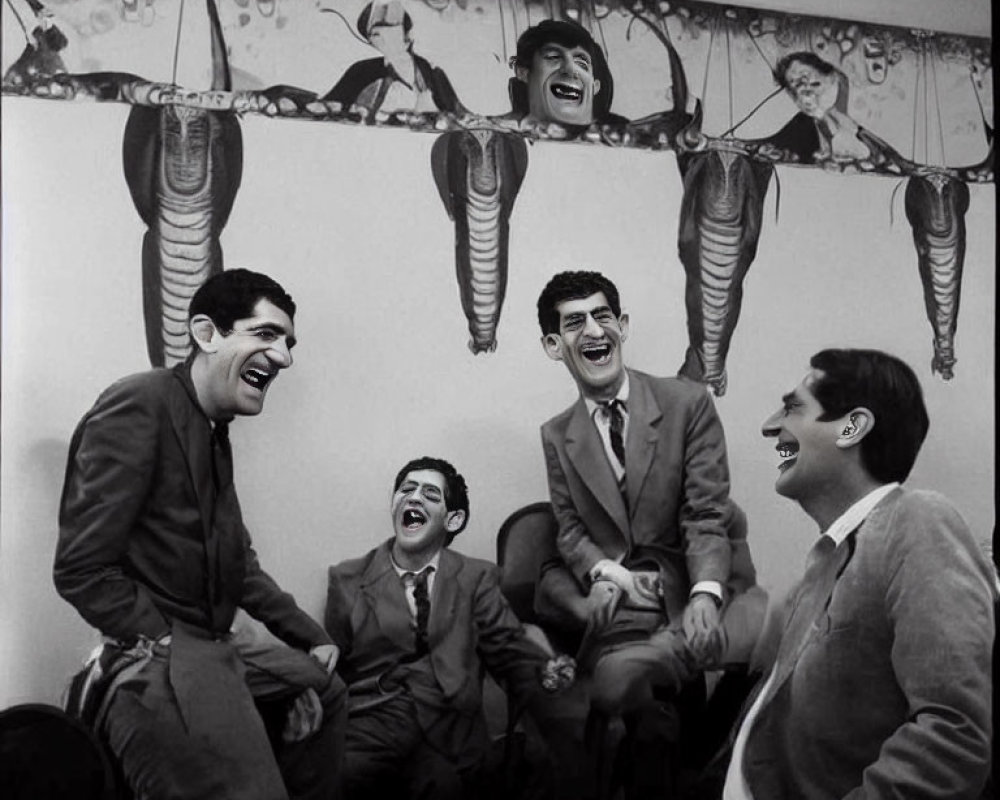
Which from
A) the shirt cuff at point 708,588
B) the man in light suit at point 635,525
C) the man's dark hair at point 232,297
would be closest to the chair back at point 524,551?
the man in light suit at point 635,525

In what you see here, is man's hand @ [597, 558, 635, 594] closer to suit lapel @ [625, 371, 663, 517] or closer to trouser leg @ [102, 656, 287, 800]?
suit lapel @ [625, 371, 663, 517]

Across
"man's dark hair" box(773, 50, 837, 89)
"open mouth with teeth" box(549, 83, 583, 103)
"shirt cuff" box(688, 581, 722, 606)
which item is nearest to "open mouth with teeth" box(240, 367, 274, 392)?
"open mouth with teeth" box(549, 83, 583, 103)

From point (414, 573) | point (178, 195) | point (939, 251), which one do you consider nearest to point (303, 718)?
point (414, 573)

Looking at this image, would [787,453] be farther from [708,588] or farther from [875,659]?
[875,659]

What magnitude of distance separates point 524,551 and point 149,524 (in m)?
0.99

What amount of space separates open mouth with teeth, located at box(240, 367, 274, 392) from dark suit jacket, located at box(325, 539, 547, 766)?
1.69 feet

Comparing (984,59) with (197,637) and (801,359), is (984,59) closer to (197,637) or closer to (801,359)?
(801,359)

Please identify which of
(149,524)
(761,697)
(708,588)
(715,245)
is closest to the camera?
(149,524)

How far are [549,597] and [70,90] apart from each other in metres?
1.82

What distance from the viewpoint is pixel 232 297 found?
3586mm

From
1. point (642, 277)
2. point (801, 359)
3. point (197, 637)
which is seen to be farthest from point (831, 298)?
point (197, 637)

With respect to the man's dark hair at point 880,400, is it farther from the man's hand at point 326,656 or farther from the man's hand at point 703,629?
the man's hand at point 326,656

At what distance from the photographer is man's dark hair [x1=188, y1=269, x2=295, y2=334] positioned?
3.57m

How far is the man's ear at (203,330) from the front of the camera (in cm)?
356
